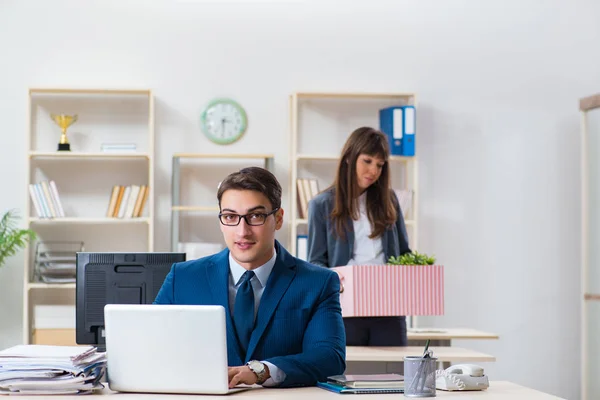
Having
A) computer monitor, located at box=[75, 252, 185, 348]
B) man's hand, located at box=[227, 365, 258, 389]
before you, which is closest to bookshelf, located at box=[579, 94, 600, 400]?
computer monitor, located at box=[75, 252, 185, 348]

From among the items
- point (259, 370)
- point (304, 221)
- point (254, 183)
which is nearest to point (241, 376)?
point (259, 370)

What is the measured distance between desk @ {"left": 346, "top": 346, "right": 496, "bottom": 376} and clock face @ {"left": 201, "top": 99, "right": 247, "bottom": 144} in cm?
214

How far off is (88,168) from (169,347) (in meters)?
3.83

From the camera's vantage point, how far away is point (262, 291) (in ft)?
8.16

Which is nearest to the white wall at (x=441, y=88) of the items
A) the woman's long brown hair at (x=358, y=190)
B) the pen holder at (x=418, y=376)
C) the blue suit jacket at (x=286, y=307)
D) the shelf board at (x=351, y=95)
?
the shelf board at (x=351, y=95)

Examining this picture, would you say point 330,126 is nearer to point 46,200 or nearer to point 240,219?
point 46,200

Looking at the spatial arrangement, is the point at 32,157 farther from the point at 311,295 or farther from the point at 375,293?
the point at 311,295

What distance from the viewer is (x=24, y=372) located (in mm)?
2178

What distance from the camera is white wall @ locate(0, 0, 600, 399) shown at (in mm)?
5812

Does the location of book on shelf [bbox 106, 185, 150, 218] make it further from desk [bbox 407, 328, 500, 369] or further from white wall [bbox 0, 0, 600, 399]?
desk [bbox 407, 328, 500, 369]

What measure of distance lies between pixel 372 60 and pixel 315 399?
4.16 m

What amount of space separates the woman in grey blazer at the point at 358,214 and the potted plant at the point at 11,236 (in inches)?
82.2

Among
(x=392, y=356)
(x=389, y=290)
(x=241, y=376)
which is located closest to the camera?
(x=241, y=376)

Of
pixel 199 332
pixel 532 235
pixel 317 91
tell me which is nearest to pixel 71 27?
pixel 317 91
